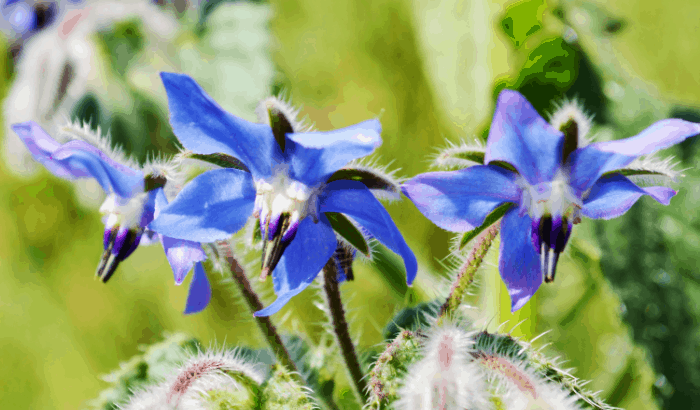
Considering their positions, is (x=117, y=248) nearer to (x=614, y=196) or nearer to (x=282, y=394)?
(x=282, y=394)

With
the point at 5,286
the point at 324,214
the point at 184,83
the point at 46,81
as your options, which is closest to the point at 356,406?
the point at 324,214

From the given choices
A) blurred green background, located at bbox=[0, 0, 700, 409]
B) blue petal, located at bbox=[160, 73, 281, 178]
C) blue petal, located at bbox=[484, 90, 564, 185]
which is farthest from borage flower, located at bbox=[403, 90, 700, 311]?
blurred green background, located at bbox=[0, 0, 700, 409]

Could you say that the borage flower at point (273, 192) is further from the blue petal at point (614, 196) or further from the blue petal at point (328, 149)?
the blue petal at point (614, 196)

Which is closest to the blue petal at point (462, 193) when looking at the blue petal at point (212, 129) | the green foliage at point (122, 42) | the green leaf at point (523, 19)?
the blue petal at point (212, 129)

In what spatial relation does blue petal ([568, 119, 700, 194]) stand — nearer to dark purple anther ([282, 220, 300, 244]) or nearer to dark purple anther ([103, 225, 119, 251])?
dark purple anther ([282, 220, 300, 244])

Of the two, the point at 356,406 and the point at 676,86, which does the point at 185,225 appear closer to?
the point at 356,406
